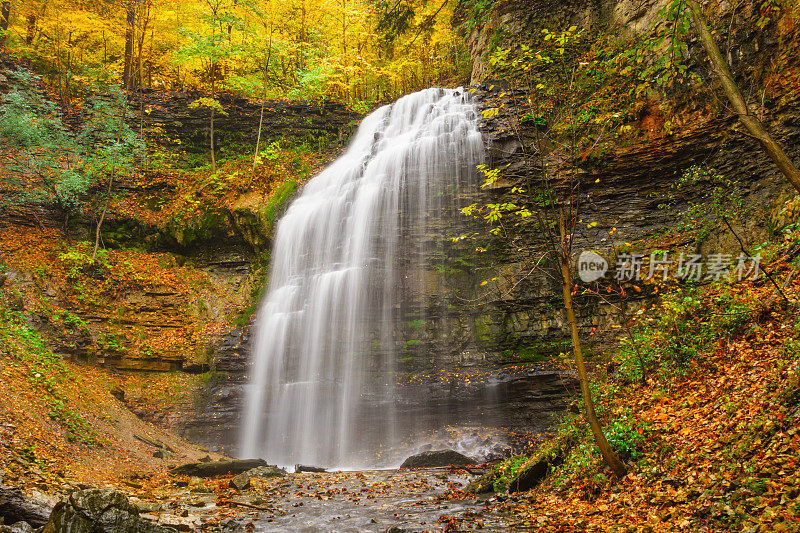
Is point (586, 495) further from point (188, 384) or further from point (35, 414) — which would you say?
point (188, 384)

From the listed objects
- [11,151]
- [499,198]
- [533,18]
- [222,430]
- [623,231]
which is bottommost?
[222,430]

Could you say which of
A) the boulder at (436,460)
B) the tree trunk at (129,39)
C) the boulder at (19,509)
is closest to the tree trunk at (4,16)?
the tree trunk at (129,39)

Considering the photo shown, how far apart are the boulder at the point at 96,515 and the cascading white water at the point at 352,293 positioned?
25.4 feet

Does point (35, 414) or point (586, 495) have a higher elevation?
point (35, 414)

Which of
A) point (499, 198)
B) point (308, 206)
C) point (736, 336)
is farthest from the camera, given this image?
point (308, 206)

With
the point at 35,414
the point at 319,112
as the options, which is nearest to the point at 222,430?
the point at 35,414

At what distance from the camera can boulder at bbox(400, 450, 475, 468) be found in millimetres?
10078

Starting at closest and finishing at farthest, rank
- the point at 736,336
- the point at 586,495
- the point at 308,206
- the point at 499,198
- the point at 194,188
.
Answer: the point at 586,495 < the point at 736,336 < the point at 499,198 < the point at 308,206 < the point at 194,188

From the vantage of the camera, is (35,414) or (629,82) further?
(629,82)

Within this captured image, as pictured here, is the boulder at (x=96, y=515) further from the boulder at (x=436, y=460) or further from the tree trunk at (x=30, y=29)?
the tree trunk at (x=30, y=29)

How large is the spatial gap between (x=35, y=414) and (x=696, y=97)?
53.1 ft

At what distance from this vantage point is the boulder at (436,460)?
10.1 metres

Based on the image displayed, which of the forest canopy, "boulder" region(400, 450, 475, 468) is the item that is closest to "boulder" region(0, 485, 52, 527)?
"boulder" region(400, 450, 475, 468)

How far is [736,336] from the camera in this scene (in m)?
6.39
